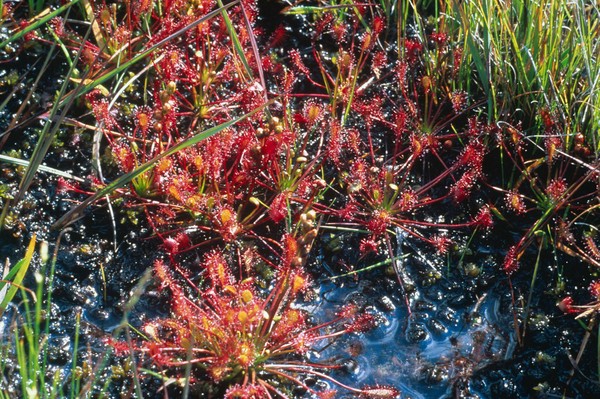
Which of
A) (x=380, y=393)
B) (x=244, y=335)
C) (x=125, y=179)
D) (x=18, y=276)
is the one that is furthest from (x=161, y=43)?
(x=380, y=393)

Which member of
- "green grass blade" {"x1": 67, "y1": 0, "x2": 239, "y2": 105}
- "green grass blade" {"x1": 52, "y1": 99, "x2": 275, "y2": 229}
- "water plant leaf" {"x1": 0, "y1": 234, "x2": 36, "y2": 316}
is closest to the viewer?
"water plant leaf" {"x1": 0, "y1": 234, "x2": 36, "y2": 316}

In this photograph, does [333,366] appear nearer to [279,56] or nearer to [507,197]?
[507,197]

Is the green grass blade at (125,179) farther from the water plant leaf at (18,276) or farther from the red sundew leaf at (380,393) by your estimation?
the red sundew leaf at (380,393)

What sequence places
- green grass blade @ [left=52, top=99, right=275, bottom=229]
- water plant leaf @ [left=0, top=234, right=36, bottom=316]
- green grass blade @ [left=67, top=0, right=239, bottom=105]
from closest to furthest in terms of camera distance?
water plant leaf @ [left=0, top=234, right=36, bottom=316], green grass blade @ [left=67, top=0, right=239, bottom=105], green grass blade @ [left=52, top=99, right=275, bottom=229]

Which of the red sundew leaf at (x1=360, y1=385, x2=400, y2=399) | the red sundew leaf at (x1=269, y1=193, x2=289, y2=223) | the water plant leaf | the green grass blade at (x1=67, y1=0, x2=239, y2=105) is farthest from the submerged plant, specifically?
the green grass blade at (x1=67, y1=0, x2=239, y2=105)

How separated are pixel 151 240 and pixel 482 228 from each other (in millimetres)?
1242

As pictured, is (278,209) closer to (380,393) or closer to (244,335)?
(244,335)

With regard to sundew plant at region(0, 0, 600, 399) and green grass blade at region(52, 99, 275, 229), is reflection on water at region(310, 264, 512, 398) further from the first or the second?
green grass blade at region(52, 99, 275, 229)

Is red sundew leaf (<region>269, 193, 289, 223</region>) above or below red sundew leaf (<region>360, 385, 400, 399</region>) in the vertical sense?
above

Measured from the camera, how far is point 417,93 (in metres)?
2.92

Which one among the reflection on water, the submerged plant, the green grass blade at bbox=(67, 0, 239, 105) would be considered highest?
the green grass blade at bbox=(67, 0, 239, 105)

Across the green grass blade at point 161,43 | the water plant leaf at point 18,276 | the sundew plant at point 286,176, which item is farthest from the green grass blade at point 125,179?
the water plant leaf at point 18,276

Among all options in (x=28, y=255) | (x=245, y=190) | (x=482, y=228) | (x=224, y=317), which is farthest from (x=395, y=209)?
(x=28, y=255)

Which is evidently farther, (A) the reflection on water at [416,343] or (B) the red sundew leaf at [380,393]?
(A) the reflection on water at [416,343]
